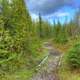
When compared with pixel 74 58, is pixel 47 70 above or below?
below

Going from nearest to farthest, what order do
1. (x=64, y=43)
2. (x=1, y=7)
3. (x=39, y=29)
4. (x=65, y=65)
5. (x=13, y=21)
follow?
(x=1, y=7) < (x=13, y=21) < (x=65, y=65) < (x=64, y=43) < (x=39, y=29)

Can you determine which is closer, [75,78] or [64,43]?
[75,78]

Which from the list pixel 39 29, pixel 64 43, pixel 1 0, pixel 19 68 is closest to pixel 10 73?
pixel 19 68

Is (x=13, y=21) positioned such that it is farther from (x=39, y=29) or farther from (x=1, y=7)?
(x=39, y=29)

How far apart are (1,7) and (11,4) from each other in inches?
65.6

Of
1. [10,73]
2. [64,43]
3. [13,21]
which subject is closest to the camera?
[10,73]

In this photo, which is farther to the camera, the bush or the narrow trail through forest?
the bush

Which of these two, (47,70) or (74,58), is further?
(74,58)

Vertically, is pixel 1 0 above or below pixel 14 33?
above

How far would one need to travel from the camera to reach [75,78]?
10.8 meters

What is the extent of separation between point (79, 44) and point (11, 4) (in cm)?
424

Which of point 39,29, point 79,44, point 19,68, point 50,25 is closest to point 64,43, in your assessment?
point 79,44

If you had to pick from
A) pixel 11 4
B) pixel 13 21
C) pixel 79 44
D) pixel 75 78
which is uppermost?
pixel 11 4

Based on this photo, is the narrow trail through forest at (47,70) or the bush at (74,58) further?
the bush at (74,58)
